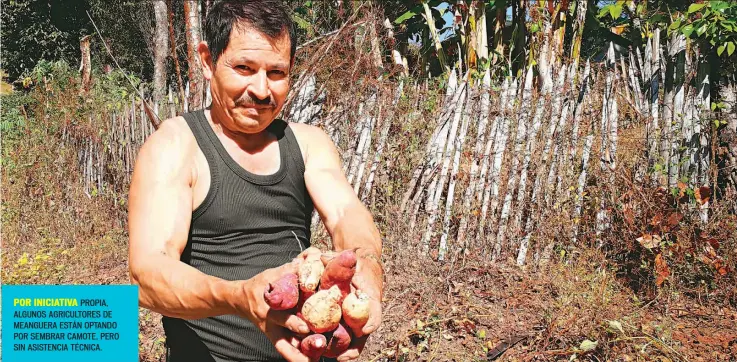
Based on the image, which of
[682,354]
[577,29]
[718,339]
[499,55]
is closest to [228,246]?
[682,354]

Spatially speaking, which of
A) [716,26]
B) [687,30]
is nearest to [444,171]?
[687,30]

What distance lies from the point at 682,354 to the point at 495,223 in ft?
5.28

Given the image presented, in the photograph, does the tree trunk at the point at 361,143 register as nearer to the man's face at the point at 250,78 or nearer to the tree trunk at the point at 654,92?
the tree trunk at the point at 654,92

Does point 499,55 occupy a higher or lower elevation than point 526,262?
higher

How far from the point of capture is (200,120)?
1.70 metres

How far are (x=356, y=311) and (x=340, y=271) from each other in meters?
0.11

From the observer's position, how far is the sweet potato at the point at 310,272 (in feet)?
4.42

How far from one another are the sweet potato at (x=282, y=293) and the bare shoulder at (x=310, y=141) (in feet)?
2.04

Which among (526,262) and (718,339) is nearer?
(718,339)

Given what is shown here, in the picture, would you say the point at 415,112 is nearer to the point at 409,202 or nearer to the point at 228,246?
the point at 409,202

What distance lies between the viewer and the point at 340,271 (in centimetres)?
136

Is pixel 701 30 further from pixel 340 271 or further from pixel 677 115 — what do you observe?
pixel 340 271

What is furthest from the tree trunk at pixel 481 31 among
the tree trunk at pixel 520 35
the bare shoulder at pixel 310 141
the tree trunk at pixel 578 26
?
the bare shoulder at pixel 310 141

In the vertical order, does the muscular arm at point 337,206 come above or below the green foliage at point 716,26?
below
